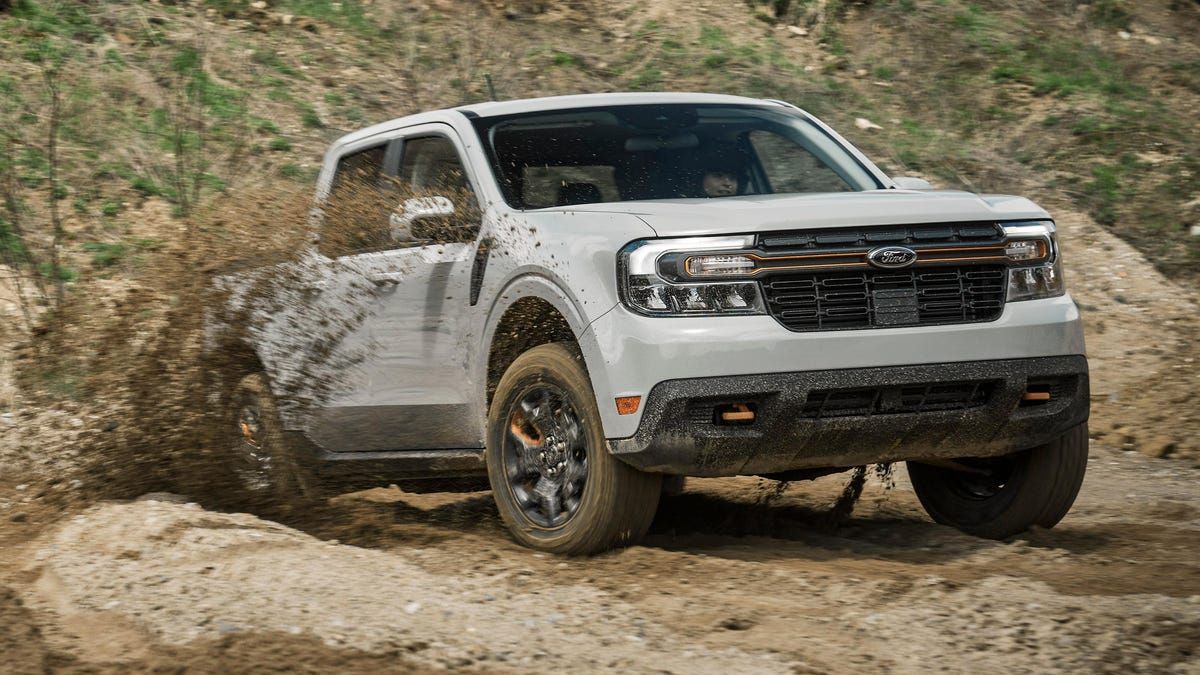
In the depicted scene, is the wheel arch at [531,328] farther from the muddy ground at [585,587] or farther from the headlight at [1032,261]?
the headlight at [1032,261]

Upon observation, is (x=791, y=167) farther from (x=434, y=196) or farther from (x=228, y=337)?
(x=228, y=337)

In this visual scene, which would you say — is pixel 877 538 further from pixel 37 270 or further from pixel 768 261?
pixel 37 270

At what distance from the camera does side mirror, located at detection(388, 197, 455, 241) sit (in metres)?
6.03

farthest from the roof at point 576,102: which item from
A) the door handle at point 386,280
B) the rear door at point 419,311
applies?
the door handle at point 386,280

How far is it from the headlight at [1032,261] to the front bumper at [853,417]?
0.86ft

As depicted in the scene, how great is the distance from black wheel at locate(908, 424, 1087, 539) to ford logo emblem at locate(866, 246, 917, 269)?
43.7 inches

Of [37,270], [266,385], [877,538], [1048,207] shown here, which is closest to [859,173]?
[877,538]

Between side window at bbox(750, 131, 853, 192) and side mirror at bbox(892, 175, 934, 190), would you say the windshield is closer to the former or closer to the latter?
side window at bbox(750, 131, 853, 192)

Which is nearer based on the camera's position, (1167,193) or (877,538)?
(877,538)

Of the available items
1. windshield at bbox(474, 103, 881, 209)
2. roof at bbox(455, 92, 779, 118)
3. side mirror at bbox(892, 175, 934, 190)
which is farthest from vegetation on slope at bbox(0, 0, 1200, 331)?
side mirror at bbox(892, 175, 934, 190)

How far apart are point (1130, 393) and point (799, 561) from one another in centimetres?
579

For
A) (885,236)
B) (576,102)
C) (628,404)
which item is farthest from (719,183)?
(628,404)

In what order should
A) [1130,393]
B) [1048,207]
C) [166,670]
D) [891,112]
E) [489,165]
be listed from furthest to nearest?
[891,112]
[1048,207]
[1130,393]
[489,165]
[166,670]

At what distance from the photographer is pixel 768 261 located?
199 inches
